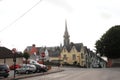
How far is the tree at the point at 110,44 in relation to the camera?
78812 mm

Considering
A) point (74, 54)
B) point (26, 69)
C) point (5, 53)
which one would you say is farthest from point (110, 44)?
point (74, 54)

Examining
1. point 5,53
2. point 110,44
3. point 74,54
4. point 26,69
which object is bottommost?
point 26,69

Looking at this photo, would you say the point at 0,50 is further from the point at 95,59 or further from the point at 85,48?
the point at 95,59

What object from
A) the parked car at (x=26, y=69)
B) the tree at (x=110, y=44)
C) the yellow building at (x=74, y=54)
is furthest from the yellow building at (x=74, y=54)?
the parked car at (x=26, y=69)

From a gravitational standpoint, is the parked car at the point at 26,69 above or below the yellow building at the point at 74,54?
below

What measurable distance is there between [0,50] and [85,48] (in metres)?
62.0

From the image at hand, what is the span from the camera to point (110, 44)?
79.4 metres

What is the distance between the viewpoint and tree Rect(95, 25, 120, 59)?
7881cm

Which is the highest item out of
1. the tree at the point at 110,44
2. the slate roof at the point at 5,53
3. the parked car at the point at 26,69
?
the tree at the point at 110,44

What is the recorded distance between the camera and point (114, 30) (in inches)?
3206

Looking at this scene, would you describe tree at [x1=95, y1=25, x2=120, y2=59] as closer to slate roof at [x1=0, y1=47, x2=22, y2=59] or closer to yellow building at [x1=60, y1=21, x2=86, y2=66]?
slate roof at [x1=0, y1=47, x2=22, y2=59]

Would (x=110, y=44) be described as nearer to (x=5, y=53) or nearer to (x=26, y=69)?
(x=5, y=53)

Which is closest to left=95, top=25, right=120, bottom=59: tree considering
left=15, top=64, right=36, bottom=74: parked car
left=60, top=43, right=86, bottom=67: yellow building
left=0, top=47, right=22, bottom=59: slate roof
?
left=0, top=47, right=22, bottom=59: slate roof

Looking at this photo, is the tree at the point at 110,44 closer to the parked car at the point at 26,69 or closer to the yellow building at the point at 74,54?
the parked car at the point at 26,69
